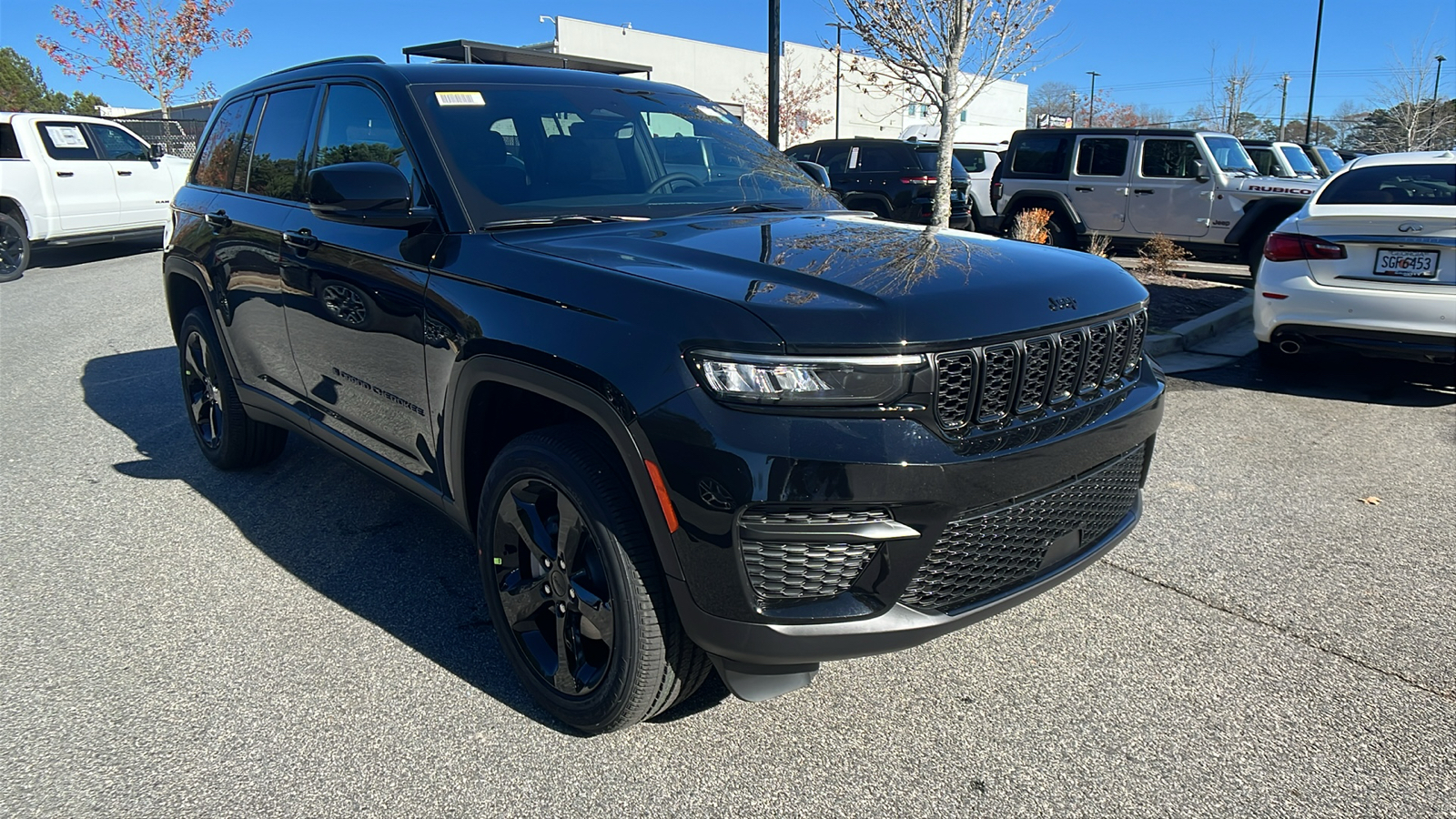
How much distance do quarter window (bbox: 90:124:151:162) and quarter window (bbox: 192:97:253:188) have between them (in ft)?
35.6

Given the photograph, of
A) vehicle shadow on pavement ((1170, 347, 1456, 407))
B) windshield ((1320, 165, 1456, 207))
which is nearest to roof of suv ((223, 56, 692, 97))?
vehicle shadow on pavement ((1170, 347, 1456, 407))

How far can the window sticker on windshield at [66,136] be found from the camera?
13.1m

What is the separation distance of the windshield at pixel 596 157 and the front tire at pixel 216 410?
204cm

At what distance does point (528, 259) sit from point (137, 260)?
1429 cm

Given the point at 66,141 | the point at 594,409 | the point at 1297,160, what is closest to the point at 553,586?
the point at 594,409

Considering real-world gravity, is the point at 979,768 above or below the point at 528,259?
below

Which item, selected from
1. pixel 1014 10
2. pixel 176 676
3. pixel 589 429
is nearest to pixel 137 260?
pixel 1014 10

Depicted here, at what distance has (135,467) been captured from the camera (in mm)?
5062

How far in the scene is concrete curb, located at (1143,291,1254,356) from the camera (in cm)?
759

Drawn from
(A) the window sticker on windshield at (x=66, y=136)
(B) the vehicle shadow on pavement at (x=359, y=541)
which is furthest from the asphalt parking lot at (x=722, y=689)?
(A) the window sticker on windshield at (x=66, y=136)

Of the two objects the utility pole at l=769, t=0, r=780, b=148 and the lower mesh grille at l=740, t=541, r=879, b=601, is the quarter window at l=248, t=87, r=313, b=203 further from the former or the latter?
the utility pole at l=769, t=0, r=780, b=148

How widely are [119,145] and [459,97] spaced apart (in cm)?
1353

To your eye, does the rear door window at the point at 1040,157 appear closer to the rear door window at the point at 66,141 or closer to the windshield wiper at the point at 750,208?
the windshield wiper at the point at 750,208

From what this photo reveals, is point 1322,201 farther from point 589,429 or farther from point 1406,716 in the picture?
point 589,429
